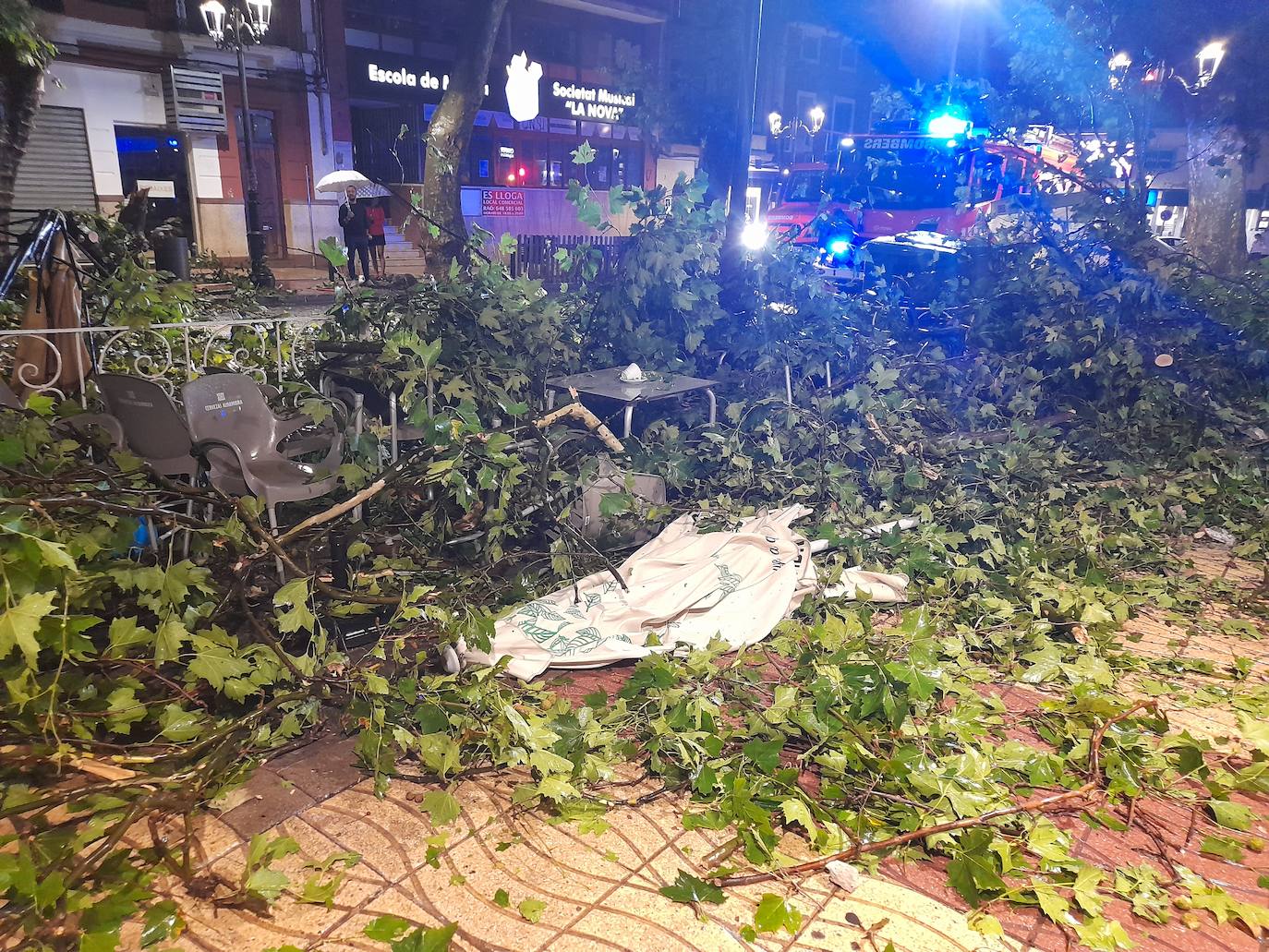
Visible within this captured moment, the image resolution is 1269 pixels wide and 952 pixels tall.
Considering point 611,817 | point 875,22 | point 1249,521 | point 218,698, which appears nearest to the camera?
point 611,817

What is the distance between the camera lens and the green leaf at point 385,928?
1885 mm

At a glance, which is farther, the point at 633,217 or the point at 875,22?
the point at 875,22

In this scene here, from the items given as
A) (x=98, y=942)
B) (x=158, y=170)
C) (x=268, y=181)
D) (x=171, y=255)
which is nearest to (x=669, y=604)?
(x=98, y=942)

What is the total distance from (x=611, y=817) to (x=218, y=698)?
1592mm

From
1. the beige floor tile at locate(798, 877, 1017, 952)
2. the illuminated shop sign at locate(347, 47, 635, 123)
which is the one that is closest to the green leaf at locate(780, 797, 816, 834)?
the beige floor tile at locate(798, 877, 1017, 952)

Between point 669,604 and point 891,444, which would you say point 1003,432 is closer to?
point 891,444

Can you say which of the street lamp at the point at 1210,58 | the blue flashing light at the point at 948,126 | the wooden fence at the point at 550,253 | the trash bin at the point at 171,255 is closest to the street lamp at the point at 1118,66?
the street lamp at the point at 1210,58

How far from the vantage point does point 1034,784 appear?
2590mm

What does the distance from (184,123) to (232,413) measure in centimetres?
1011

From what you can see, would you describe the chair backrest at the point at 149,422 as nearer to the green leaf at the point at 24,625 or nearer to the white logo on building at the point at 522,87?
the green leaf at the point at 24,625

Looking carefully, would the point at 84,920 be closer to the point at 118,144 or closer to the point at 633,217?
the point at 633,217

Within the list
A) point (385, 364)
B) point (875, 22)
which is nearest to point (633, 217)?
point (385, 364)

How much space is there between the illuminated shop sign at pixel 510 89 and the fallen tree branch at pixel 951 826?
15.2 m

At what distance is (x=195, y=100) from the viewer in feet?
38.6
